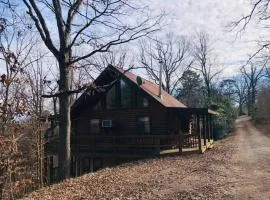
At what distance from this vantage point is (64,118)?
595 inches

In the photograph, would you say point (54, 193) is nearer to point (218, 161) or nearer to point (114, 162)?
point (218, 161)

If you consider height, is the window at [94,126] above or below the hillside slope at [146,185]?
above

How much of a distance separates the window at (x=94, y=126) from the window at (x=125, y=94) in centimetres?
285

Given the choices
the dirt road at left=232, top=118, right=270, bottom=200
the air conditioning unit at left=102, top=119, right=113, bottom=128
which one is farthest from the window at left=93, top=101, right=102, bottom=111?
the dirt road at left=232, top=118, right=270, bottom=200

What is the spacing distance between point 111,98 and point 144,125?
356 centimetres

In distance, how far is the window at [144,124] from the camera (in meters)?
27.6

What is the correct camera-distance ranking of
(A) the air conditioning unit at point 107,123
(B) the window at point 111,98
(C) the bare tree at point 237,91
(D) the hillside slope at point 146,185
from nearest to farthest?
(D) the hillside slope at point 146,185, (A) the air conditioning unit at point 107,123, (B) the window at point 111,98, (C) the bare tree at point 237,91

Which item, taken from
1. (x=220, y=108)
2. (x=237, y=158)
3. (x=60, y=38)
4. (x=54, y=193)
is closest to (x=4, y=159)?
(x=54, y=193)

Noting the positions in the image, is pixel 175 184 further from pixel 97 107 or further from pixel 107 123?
pixel 97 107

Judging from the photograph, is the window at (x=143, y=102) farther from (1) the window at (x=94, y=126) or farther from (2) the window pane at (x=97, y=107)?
(1) the window at (x=94, y=126)

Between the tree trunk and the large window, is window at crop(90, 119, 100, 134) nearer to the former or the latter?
the large window

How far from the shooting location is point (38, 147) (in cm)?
1528

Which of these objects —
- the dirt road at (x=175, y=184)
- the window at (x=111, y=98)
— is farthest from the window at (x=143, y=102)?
the dirt road at (x=175, y=184)

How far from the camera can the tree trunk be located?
48.3 ft
